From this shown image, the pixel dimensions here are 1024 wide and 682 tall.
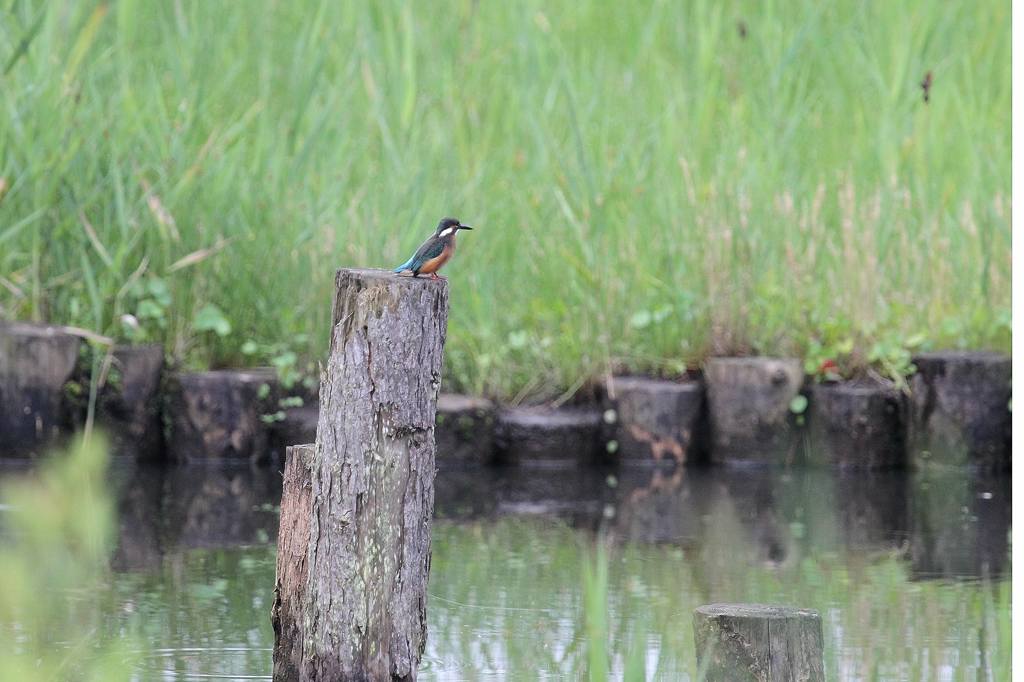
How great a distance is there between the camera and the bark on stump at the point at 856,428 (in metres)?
→ 8.02

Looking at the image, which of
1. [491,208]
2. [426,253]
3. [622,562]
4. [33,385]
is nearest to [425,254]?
[426,253]

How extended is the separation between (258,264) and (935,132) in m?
3.82

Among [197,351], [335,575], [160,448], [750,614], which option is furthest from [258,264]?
[750,614]

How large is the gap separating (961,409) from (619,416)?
1601 millimetres

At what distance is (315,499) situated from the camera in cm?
389

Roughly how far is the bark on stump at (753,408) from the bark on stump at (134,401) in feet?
8.61

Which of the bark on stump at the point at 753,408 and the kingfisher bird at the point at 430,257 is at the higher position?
the kingfisher bird at the point at 430,257

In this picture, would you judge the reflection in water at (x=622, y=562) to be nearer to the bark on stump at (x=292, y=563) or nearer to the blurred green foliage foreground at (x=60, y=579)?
the blurred green foliage foreground at (x=60, y=579)

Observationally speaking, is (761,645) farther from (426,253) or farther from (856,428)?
(856,428)

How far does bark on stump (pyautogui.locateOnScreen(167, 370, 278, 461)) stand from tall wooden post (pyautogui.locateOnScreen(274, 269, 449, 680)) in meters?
4.15

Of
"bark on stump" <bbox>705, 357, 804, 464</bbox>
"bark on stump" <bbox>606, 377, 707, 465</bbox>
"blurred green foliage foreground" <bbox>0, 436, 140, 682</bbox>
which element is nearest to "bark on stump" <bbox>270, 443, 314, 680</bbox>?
"blurred green foliage foreground" <bbox>0, 436, 140, 682</bbox>

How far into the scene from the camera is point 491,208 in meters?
8.66

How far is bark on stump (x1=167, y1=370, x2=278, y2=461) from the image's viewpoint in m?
7.95

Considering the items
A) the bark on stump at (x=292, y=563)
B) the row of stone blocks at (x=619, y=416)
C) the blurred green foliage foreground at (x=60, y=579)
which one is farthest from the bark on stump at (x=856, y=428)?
the bark on stump at (x=292, y=563)
